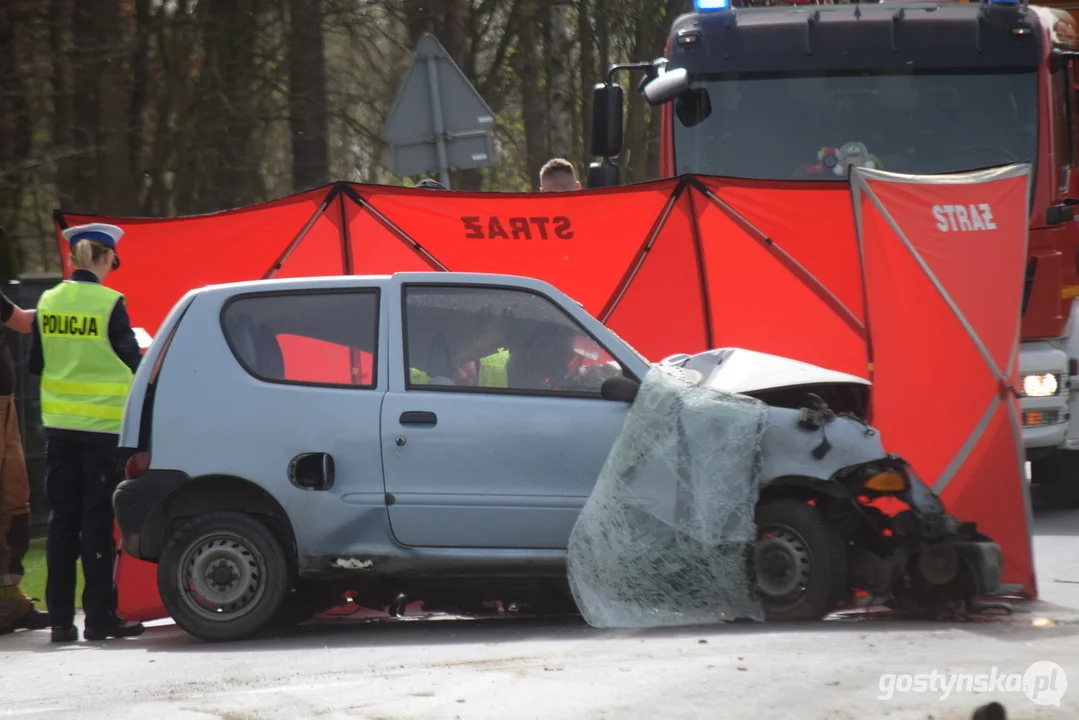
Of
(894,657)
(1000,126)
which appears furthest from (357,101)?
(894,657)

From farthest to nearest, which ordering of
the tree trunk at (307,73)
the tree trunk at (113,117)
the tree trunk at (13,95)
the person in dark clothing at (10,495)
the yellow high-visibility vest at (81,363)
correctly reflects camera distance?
1. the tree trunk at (307,73)
2. the tree trunk at (113,117)
3. the tree trunk at (13,95)
4. the person in dark clothing at (10,495)
5. the yellow high-visibility vest at (81,363)

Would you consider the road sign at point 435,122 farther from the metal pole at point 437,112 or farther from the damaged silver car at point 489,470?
the damaged silver car at point 489,470

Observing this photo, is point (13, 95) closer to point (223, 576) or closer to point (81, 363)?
point (81, 363)

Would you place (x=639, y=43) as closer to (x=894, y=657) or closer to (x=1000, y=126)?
(x=1000, y=126)

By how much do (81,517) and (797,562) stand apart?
3446 mm

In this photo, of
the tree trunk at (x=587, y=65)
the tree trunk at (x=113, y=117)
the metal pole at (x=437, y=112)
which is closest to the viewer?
the metal pole at (x=437, y=112)

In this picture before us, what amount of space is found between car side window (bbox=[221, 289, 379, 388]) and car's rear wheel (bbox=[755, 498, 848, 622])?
1.91m

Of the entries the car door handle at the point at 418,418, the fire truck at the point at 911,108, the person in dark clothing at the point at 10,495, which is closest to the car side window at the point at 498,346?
the car door handle at the point at 418,418

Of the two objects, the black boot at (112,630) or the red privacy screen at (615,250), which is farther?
the red privacy screen at (615,250)

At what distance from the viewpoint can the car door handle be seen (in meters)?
7.46

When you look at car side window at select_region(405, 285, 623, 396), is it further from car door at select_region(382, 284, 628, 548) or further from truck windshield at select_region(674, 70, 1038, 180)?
truck windshield at select_region(674, 70, 1038, 180)

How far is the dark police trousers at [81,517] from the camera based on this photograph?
26.6ft

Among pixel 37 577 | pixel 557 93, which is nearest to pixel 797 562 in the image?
pixel 37 577

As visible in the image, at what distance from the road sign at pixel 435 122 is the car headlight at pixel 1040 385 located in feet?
12.6
